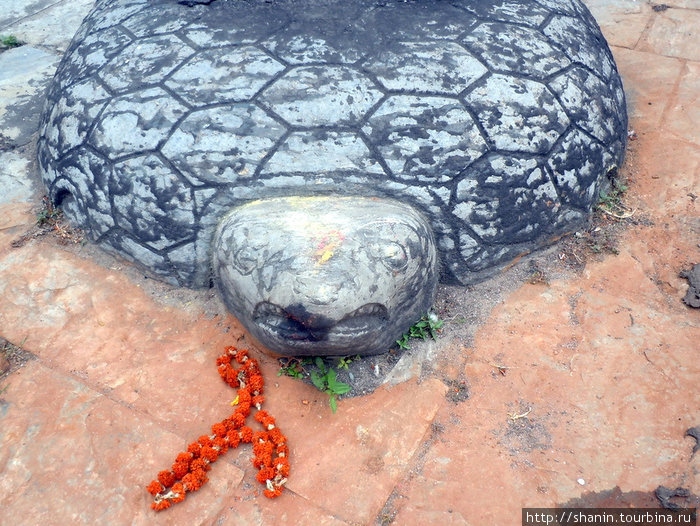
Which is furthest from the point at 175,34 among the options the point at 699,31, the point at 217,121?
the point at 699,31

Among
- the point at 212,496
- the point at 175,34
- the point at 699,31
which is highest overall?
the point at 175,34

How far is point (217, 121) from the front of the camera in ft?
8.07

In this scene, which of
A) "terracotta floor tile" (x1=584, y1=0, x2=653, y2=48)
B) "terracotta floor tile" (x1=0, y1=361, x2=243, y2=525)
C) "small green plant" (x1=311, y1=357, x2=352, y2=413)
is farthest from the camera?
"terracotta floor tile" (x1=584, y1=0, x2=653, y2=48)

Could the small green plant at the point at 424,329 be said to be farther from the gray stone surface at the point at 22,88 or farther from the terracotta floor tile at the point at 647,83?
the gray stone surface at the point at 22,88

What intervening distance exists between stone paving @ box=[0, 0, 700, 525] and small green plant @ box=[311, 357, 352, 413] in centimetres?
4

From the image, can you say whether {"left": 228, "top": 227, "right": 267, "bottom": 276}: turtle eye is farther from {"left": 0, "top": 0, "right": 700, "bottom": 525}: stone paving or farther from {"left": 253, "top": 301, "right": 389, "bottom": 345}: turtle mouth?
{"left": 0, "top": 0, "right": 700, "bottom": 525}: stone paving

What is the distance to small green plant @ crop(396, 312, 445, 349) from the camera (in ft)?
8.08

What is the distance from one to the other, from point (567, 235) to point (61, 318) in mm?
2367

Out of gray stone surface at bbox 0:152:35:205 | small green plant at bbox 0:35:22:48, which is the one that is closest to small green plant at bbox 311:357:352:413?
gray stone surface at bbox 0:152:35:205

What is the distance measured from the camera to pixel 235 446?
2.12m

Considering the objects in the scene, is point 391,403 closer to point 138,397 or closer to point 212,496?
point 212,496

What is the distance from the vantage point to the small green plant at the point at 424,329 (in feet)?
8.08

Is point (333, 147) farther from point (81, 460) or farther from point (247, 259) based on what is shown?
point (81, 460)

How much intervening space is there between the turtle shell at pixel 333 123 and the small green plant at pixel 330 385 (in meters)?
0.69
